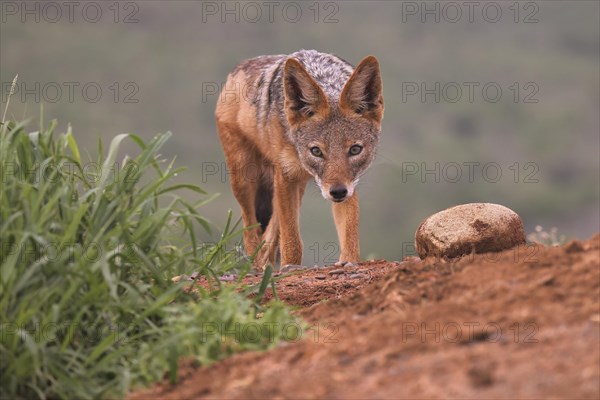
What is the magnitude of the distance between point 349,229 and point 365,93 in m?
1.30

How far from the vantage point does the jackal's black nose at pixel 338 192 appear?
8.12 metres

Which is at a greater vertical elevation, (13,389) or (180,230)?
(180,230)

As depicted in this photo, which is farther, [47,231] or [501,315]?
[47,231]

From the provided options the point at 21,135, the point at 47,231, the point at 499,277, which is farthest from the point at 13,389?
the point at 499,277

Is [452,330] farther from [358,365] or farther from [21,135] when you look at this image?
[21,135]

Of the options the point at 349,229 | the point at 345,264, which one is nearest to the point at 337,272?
the point at 345,264

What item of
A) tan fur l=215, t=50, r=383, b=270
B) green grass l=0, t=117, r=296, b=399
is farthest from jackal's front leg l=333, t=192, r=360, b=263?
green grass l=0, t=117, r=296, b=399

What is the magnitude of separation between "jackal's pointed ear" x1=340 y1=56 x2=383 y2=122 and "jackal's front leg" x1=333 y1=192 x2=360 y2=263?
816 millimetres

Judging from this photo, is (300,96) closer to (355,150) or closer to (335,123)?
(335,123)

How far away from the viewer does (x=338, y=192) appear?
8125 mm

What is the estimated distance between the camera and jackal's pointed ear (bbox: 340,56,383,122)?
820 cm

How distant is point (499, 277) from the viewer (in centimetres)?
471

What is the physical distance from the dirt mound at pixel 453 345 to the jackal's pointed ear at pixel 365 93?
3391 millimetres

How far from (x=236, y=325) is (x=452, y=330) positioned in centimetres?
114
